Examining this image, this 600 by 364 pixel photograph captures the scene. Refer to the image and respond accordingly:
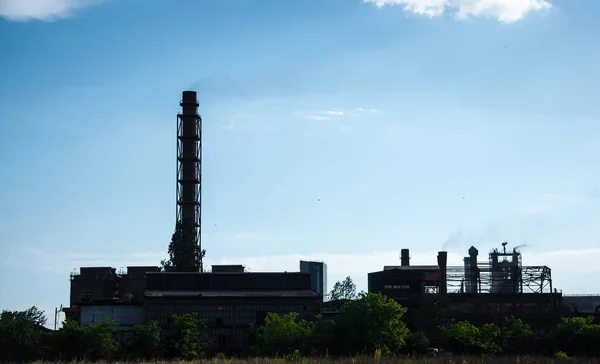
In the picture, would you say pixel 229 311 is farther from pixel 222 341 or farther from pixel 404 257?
pixel 404 257

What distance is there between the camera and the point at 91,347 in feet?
193

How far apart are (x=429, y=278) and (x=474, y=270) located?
9.28 m

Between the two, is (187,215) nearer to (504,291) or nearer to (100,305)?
(100,305)

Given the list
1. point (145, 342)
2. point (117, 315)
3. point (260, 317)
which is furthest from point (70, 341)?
point (260, 317)

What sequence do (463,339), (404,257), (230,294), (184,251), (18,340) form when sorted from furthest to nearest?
(404,257) < (184,251) < (230,294) < (463,339) < (18,340)

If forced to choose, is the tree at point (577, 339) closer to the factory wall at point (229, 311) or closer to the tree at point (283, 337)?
the tree at point (283, 337)

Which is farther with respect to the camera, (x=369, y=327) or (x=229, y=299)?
(x=229, y=299)

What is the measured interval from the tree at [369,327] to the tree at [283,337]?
2893mm

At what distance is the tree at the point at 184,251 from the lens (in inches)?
3260

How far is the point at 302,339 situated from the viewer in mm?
60625

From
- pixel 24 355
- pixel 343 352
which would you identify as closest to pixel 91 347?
pixel 24 355

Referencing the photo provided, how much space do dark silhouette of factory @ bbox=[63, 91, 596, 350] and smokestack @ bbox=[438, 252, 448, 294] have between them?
0.36 ft

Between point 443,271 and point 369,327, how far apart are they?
27.4 m

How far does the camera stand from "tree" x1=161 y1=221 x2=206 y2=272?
82812 mm
